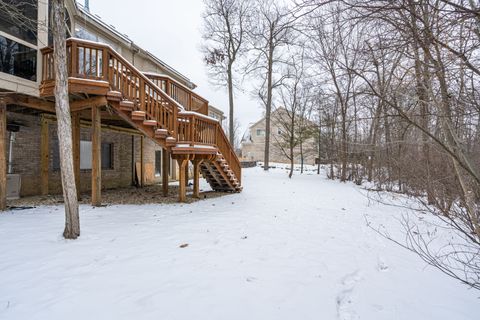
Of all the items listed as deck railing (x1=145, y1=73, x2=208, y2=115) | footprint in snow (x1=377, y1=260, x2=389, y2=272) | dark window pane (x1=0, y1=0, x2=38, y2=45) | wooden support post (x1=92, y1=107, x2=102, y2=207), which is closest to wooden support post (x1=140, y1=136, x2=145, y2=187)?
deck railing (x1=145, y1=73, x2=208, y2=115)

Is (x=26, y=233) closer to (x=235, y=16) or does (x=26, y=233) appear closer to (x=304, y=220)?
(x=304, y=220)

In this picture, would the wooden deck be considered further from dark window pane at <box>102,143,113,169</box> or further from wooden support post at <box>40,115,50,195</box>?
dark window pane at <box>102,143,113,169</box>

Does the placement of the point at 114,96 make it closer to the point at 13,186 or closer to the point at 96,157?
the point at 96,157

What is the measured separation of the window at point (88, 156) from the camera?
8.53m

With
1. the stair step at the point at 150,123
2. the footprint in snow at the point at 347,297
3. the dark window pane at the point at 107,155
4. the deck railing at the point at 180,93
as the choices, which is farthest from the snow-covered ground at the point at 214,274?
the dark window pane at the point at 107,155

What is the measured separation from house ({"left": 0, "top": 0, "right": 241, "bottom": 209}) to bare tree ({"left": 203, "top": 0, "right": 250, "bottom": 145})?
382 inches

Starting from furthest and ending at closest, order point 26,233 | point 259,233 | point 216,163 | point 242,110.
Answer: point 242,110 → point 216,163 → point 259,233 → point 26,233

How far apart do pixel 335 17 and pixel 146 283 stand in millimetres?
3331

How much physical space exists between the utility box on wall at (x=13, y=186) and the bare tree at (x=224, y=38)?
12.8 meters

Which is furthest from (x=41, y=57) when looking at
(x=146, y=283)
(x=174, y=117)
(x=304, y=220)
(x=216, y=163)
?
(x=304, y=220)

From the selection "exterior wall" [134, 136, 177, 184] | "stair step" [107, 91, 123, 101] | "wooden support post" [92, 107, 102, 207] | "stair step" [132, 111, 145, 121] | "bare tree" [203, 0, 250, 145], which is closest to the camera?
"stair step" [107, 91, 123, 101]

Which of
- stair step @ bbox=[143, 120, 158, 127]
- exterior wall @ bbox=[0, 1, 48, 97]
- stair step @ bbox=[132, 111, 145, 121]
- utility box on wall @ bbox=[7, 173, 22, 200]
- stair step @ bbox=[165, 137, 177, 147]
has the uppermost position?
exterior wall @ bbox=[0, 1, 48, 97]

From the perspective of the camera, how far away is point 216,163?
8445 millimetres

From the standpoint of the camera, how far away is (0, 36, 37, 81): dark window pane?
548 centimetres
